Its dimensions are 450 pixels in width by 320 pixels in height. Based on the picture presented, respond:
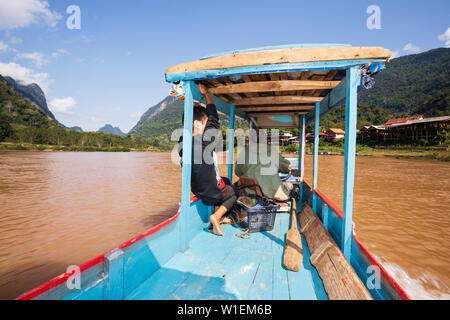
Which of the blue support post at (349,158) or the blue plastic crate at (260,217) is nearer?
the blue support post at (349,158)

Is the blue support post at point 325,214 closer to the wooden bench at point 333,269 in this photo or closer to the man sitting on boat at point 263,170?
the wooden bench at point 333,269

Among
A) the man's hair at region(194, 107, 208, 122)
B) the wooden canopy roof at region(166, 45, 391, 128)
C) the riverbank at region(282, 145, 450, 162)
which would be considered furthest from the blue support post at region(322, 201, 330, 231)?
the riverbank at region(282, 145, 450, 162)

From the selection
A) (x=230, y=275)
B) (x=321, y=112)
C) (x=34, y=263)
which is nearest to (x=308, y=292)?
→ (x=230, y=275)

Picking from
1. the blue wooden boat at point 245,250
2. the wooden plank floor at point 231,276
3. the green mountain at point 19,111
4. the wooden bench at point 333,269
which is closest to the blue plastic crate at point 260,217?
the blue wooden boat at point 245,250

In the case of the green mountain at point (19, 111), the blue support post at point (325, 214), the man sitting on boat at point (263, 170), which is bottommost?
the blue support post at point (325, 214)

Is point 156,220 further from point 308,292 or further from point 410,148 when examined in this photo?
point 410,148

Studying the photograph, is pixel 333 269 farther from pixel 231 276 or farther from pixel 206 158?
pixel 206 158

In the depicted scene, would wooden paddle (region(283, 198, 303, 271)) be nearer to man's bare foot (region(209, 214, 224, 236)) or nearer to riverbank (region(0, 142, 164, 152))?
man's bare foot (region(209, 214, 224, 236))

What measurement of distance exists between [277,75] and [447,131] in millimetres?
40968

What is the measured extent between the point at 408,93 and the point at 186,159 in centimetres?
13646

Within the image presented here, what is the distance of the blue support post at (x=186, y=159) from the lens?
8.91 feet

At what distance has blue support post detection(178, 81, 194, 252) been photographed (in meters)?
2.72

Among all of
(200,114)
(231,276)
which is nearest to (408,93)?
(200,114)

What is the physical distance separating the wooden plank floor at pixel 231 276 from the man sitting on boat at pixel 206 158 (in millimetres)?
520
